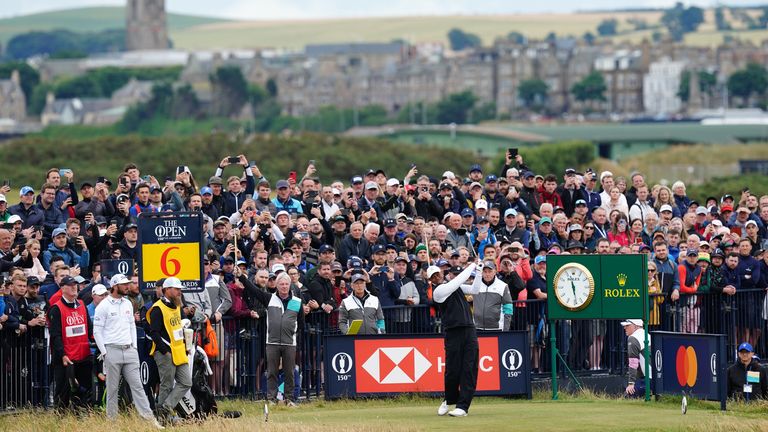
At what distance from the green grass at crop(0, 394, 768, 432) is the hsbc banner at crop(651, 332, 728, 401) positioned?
8.7 inches

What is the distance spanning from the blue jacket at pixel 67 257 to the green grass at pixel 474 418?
2630 millimetres

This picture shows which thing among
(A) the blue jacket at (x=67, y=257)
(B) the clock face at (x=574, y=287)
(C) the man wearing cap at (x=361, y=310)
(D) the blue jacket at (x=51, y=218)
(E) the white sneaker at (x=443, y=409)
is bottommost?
(E) the white sneaker at (x=443, y=409)

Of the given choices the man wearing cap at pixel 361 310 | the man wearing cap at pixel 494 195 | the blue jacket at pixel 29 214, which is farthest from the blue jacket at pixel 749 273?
the blue jacket at pixel 29 214

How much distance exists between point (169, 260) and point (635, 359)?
7267 mm

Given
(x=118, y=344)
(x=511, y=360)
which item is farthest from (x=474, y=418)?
(x=118, y=344)

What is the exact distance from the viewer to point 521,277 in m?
24.7

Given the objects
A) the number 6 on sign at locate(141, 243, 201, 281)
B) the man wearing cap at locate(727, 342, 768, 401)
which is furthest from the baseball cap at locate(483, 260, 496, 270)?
the number 6 on sign at locate(141, 243, 201, 281)

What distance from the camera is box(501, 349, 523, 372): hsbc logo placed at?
23.1 metres

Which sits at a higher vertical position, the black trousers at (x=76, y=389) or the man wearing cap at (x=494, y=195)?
the man wearing cap at (x=494, y=195)

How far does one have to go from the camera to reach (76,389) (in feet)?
69.5

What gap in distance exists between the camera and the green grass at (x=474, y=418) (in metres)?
19.3

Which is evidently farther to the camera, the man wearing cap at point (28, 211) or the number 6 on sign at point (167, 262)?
the man wearing cap at point (28, 211)

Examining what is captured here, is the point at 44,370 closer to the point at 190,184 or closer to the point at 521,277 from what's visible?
the point at 190,184

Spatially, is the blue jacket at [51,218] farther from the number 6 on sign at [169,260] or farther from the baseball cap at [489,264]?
the baseball cap at [489,264]
